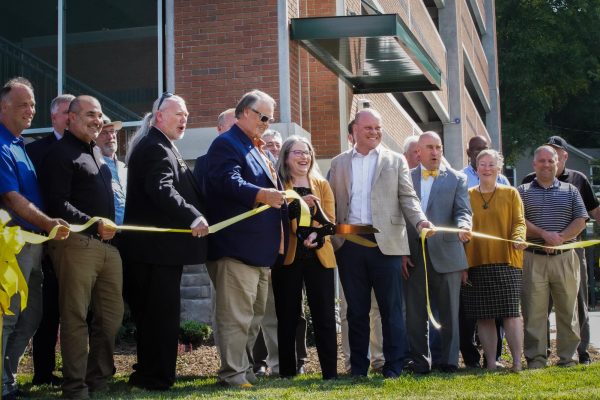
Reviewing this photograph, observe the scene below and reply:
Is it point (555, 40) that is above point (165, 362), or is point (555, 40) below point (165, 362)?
above

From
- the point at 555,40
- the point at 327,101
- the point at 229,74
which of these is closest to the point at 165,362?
the point at 229,74

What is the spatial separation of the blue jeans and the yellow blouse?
110cm

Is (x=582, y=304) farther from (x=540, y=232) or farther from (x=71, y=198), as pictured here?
(x=71, y=198)

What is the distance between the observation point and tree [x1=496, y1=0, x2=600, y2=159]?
48.0 metres

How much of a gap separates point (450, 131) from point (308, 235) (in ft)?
68.0

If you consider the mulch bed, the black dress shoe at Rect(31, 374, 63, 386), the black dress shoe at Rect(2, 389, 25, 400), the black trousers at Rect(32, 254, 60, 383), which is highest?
the black trousers at Rect(32, 254, 60, 383)

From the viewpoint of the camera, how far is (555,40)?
4903cm

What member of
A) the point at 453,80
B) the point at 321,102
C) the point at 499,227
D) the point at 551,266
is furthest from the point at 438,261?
the point at 453,80

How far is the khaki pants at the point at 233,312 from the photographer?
7805mm

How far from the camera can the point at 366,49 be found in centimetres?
1374

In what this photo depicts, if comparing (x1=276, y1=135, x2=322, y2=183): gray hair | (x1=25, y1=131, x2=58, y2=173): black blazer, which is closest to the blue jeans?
(x1=276, y1=135, x2=322, y2=183): gray hair

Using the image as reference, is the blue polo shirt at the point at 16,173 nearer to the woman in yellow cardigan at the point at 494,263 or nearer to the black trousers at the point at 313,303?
the black trousers at the point at 313,303

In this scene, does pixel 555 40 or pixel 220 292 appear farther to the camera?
pixel 555 40

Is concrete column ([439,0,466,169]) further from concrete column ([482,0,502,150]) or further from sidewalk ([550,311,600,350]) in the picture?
concrete column ([482,0,502,150])
